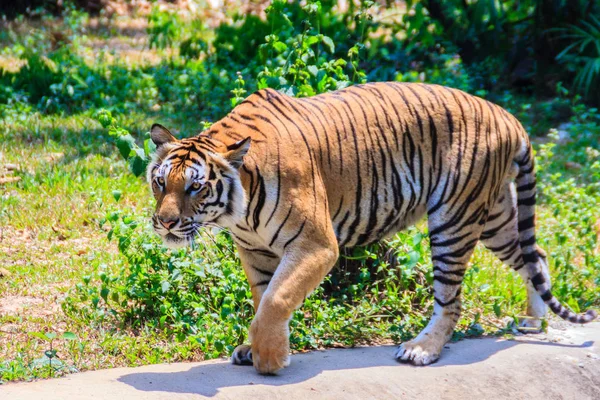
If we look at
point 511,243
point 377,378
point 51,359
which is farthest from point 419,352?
point 51,359

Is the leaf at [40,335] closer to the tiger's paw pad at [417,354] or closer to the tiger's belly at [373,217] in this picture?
the tiger's belly at [373,217]

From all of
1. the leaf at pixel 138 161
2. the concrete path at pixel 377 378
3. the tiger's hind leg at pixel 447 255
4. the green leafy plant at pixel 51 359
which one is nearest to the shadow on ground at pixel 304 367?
the concrete path at pixel 377 378

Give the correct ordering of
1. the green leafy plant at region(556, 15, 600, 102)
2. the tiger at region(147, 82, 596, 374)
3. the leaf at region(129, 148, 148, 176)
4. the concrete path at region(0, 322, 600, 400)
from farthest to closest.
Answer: the green leafy plant at region(556, 15, 600, 102) → the leaf at region(129, 148, 148, 176) → the tiger at region(147, 82, 596, 374) → the concrete path at region(0, 322, 600, 400)

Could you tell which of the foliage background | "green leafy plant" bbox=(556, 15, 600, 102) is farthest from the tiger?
"green leafy plant" bbox=(556, 15, 600, 102)

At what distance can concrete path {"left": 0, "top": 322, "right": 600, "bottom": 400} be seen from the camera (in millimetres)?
3652

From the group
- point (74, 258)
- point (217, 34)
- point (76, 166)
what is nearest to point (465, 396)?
point (74, 258)

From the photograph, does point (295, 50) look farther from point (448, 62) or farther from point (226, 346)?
point (448, 62)

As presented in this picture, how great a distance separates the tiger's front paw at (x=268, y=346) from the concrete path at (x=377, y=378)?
0.05 meters

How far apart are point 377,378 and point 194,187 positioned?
3.89 ft

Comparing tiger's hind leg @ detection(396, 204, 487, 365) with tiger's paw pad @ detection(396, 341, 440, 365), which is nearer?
tiger's paw pad @ detection(396, 341, 440, 365)

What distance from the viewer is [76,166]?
656 cm

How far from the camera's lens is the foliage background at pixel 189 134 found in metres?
4.61

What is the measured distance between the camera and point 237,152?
3.83 m

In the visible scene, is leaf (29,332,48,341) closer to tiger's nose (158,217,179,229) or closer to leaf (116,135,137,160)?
tiger's nose (158,217,179,229)
